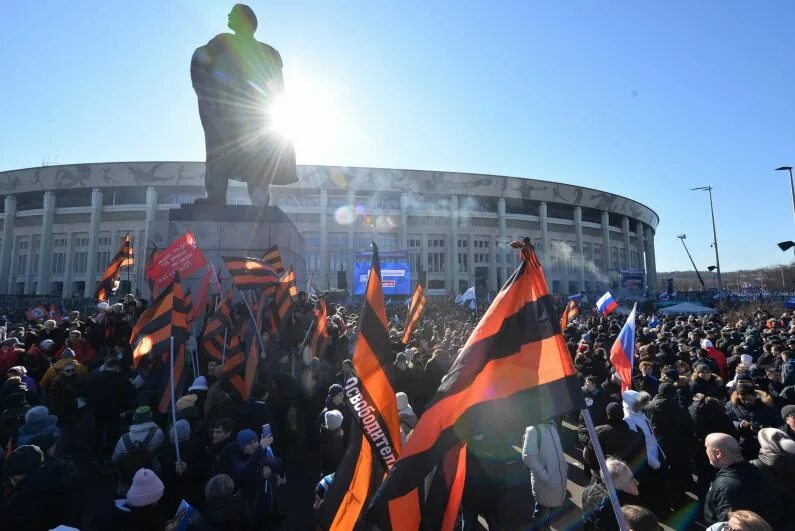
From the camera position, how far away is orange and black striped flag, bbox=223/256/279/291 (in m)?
6.61

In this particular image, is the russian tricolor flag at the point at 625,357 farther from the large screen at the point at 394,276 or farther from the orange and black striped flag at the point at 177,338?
the large screen at the point at 394,276

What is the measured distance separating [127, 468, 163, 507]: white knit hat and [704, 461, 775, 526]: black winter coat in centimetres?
352

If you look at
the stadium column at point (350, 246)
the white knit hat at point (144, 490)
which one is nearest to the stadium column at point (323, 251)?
the stadium column at point (350, 246)

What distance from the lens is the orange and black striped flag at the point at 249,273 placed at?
6609 millimetres

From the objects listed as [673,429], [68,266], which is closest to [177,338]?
[673,429]

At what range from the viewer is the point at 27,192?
5306 centimetres

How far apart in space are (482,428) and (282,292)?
6023 mm

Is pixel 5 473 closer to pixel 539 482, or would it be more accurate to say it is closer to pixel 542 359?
pixel 542 359

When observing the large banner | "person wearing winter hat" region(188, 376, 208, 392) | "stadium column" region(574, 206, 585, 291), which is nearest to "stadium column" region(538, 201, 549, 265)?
"stadium column" region(574, 206, 585, 291)

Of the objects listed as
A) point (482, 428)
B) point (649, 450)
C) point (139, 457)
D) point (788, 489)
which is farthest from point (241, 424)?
point (788, 489)

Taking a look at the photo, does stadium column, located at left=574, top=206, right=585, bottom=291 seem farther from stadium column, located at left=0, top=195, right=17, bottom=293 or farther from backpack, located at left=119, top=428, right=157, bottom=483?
stadium column, located at left=0, top=195, right=17, bottom=293

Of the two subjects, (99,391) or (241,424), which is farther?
(99,391)

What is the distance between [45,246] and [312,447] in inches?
2322

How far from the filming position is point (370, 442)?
2.53 metres
